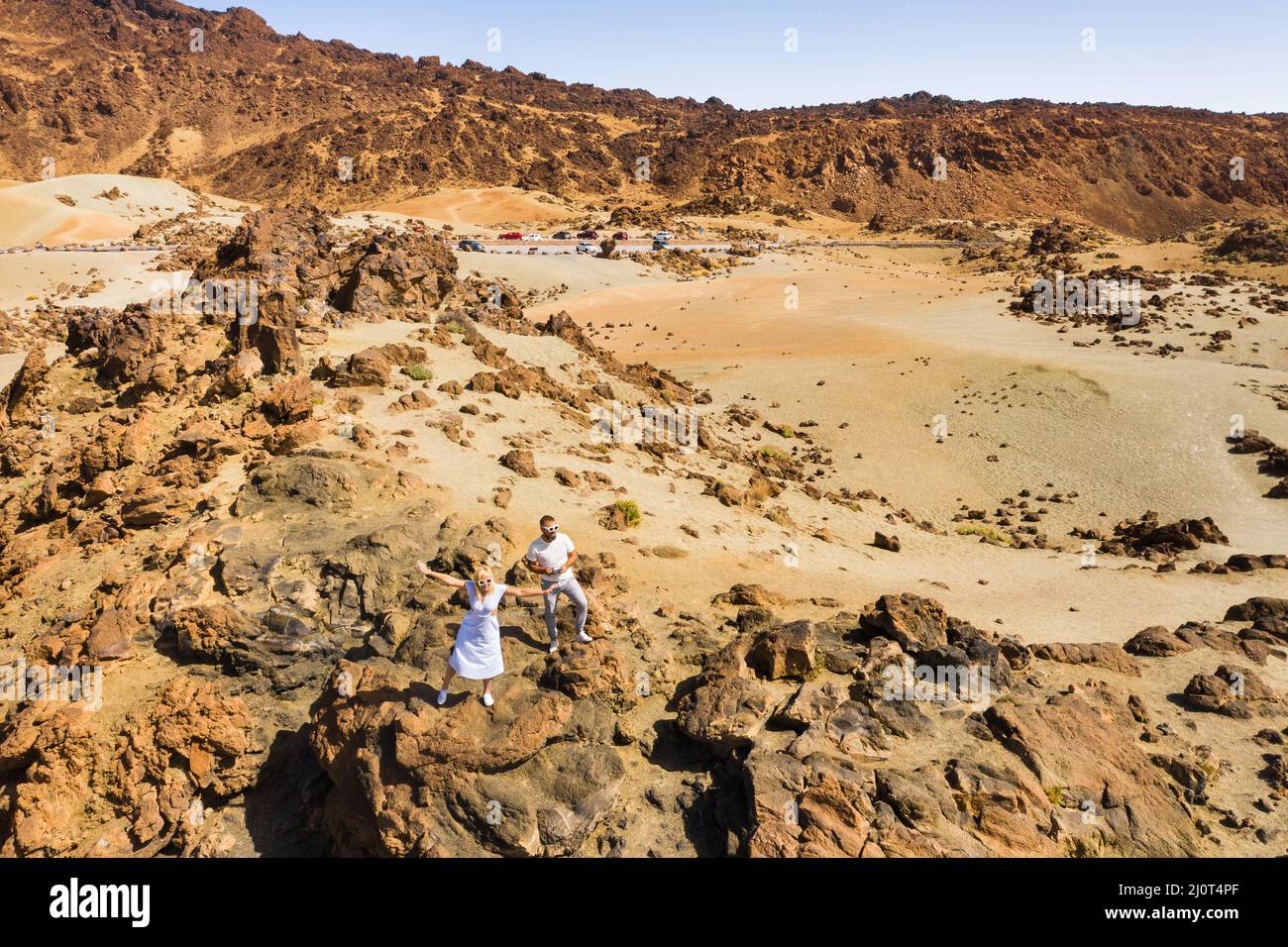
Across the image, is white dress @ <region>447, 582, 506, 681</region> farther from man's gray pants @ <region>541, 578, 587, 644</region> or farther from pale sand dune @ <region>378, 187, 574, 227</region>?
pale sand dune @ <region>378, 187, 574, 227</region>

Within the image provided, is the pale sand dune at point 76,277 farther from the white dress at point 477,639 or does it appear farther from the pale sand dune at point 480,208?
the white dress at point 477,639

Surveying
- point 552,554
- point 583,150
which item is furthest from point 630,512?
point 583,150

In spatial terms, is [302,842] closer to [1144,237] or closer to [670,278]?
[670,278]

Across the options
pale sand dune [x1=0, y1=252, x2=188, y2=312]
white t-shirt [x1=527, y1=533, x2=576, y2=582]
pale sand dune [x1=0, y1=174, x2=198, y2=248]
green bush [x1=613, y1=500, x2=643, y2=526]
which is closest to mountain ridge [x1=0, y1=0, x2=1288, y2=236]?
pale sand dune [x1=0, y1=174, x2=198, y2=248]

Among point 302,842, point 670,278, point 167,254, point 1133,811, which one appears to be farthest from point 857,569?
point 167,254

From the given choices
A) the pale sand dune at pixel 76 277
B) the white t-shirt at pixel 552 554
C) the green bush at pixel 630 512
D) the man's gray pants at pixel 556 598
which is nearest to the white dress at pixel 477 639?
the white t-shirt at pixel 552 554

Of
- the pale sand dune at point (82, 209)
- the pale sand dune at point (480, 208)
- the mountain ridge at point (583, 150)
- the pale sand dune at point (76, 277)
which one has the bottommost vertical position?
the pale sand dune at point (76, 277)

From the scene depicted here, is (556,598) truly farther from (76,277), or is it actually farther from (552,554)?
(76,277)
